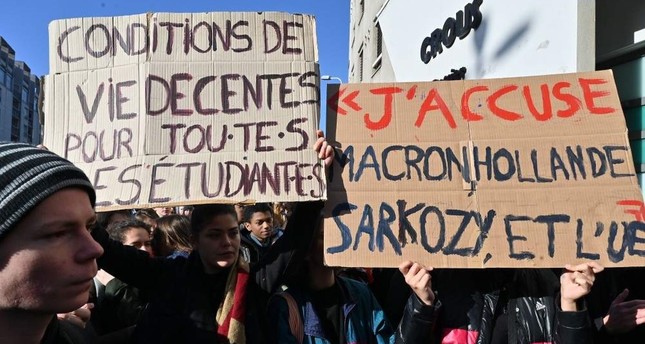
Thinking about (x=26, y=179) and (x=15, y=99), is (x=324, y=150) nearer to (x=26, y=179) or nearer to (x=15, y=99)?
(x=26, y=179)

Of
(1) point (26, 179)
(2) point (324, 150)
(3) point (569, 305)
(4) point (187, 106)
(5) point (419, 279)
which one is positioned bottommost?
(3) point (569, 305)

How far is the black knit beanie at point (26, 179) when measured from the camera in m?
1.09

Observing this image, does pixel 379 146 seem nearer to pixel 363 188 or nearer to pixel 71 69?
pixel 363 188

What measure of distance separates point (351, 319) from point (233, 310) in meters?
0.51

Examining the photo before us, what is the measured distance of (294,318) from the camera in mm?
2172

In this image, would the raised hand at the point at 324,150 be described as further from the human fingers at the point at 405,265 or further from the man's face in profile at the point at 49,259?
the man's face in profile at the point at 49,259

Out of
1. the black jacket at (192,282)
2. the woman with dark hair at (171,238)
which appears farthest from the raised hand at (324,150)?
the woman with dark hair at (171,238)

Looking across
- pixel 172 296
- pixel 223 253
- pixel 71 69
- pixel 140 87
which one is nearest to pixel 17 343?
pixel 172 296

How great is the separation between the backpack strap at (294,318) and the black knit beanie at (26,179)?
118 cm

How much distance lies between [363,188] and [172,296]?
0.91 m

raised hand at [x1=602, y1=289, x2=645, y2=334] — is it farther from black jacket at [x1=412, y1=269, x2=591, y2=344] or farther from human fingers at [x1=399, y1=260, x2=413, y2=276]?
human fingers at [x1=399, y1=260, x2=413, y2=276]

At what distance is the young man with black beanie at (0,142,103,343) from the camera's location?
1093mm

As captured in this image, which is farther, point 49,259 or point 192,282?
point 192,282

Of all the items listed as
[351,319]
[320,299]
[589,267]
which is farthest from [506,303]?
[320,299]
